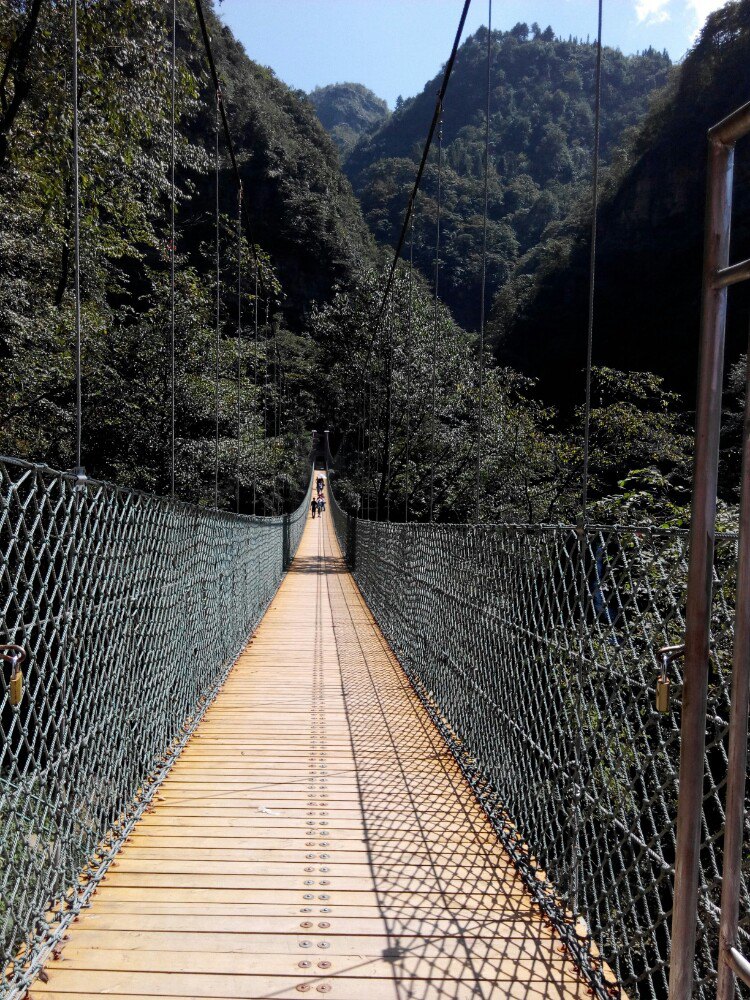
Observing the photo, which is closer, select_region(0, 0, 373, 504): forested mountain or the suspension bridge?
the suspension bridge

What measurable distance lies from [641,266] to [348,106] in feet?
249

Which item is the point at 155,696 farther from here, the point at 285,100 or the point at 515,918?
the point at 285,100

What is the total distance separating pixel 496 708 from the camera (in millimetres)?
2242

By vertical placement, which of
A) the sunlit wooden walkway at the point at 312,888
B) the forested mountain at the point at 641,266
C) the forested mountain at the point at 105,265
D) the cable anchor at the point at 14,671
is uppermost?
the forested mountain at the point at 641,266

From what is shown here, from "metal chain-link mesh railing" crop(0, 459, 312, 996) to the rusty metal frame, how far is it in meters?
0.83

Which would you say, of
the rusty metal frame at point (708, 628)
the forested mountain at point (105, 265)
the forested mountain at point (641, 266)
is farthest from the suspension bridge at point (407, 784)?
the forested mountain at point (641, 266)

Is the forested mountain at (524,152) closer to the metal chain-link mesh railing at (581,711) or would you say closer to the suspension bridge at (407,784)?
the metal chain-link mesh railing at (581,711)

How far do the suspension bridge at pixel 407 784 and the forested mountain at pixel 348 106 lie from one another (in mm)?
79033

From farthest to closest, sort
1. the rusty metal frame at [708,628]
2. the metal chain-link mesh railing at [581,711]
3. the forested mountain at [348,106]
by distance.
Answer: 1. the forested mountain at [348,106]
2. the metal chain-link mesh railing at [581,711]
3. the rusty metal frame at [708,628]

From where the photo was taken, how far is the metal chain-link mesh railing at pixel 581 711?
1200mm

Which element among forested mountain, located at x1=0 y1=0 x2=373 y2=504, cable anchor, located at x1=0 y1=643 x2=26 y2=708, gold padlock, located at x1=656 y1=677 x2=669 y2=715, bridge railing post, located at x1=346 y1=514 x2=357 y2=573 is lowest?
bridge railing post, located at x1=346 y1=514 x2=357 y2=573

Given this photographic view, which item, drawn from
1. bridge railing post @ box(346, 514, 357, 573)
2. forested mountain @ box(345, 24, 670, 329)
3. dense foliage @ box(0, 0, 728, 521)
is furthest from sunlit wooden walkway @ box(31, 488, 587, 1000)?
forested mountain @ box(345, 24, 670, 329)

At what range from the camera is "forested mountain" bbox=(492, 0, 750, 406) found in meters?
15.3

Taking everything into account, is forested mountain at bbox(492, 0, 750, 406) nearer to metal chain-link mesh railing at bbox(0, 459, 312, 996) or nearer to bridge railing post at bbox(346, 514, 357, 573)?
bridge railing post at bbox(346, 514, 357, 573)
